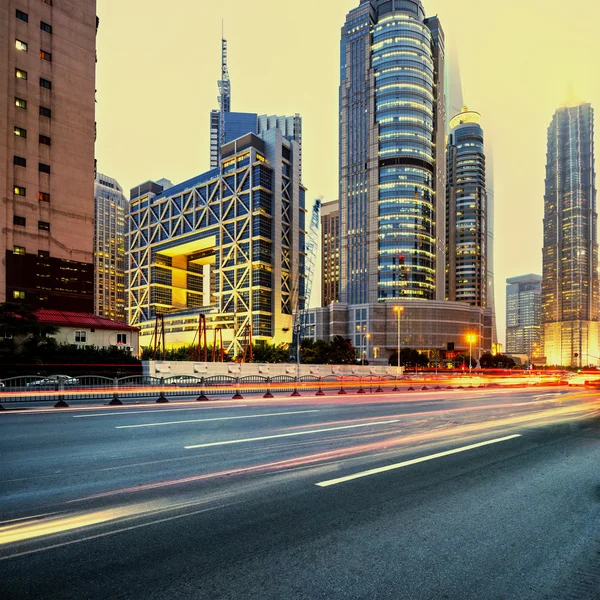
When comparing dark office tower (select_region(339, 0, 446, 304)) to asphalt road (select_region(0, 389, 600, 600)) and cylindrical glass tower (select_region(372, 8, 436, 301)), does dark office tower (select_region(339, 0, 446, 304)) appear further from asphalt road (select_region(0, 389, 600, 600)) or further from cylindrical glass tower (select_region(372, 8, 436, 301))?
asphalt road (select_region(0, 389, 600, 600))

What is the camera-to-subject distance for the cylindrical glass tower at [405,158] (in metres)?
135

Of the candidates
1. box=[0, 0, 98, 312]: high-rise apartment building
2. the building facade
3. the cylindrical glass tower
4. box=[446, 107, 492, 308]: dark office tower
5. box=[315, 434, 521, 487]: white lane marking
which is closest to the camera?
box=[315, 434, 521, 487]: white lane marking

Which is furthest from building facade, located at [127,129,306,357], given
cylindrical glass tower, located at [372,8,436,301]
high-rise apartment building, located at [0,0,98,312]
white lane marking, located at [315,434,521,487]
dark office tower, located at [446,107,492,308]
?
white lane marking, located at [315,434,521,487]

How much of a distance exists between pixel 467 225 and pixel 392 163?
61687mm

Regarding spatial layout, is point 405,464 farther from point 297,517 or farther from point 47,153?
point 47,153

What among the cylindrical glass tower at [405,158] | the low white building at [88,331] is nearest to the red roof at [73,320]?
the low white building at [88,331]

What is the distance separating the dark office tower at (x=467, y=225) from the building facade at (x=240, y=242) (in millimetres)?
76349

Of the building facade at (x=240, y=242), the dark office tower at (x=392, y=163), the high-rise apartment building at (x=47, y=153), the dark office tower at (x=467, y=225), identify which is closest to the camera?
the high-rise apartment building at (x=47, y=153)

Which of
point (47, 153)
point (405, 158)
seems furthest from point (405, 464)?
point (405, 158)

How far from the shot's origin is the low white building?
4309 centimetres

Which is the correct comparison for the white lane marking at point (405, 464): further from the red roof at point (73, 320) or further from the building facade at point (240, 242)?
the building facade at point (240, 242)

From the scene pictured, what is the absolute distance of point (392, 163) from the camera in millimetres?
138250

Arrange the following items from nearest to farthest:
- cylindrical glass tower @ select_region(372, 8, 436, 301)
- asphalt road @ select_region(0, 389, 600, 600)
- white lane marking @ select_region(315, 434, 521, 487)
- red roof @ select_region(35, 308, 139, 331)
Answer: asphalt road @ select_region(0, 389, 600, 600) < white lane marking @ select_region(315, 434, 521, 487) < red roof @ select_region(35, 308, 139, 331) < cylindrical glass tower @ select_region(372, 8, 436, 301)

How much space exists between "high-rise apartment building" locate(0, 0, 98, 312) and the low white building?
472 centimetres
